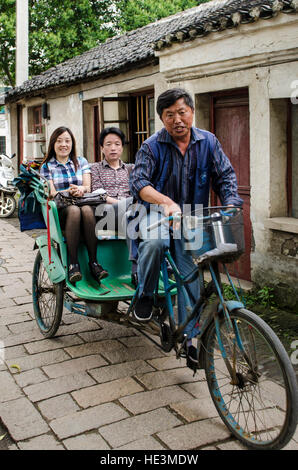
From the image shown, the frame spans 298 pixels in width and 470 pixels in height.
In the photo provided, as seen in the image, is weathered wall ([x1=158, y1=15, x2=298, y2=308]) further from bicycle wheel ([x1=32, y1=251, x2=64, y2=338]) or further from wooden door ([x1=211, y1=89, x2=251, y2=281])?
bicycle wheel ([x1=32, y1=251, x2=64, y2=338])

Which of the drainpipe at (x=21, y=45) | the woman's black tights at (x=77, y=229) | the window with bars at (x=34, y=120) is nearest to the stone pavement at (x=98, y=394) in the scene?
the woman's black tights at (x=77, y=229)

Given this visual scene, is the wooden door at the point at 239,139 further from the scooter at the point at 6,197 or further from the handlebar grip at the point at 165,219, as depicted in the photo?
the scooter at the point at 6,197

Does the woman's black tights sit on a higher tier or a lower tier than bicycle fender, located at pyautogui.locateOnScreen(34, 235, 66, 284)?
higher

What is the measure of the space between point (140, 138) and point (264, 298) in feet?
17.0

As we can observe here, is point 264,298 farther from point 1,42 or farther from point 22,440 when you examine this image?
point 1,42

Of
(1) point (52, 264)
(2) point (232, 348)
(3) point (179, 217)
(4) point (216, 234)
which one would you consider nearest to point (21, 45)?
(1) point (52, 264)

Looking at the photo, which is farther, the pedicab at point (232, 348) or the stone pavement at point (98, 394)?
the stone pavement at point (98, 394)

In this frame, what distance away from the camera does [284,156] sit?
633cm

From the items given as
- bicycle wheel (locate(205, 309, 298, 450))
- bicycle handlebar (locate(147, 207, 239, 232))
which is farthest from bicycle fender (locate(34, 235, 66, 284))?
bicycle wheel (locate(205, 309, 298, 450))

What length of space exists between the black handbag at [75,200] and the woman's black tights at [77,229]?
7 cm

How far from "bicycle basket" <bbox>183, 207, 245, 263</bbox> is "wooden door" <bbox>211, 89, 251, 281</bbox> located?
3570 millimetres

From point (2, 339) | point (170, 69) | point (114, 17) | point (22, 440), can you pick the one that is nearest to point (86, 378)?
point (22, 440)

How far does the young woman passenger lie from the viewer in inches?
187

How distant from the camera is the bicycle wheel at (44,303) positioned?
494cm
